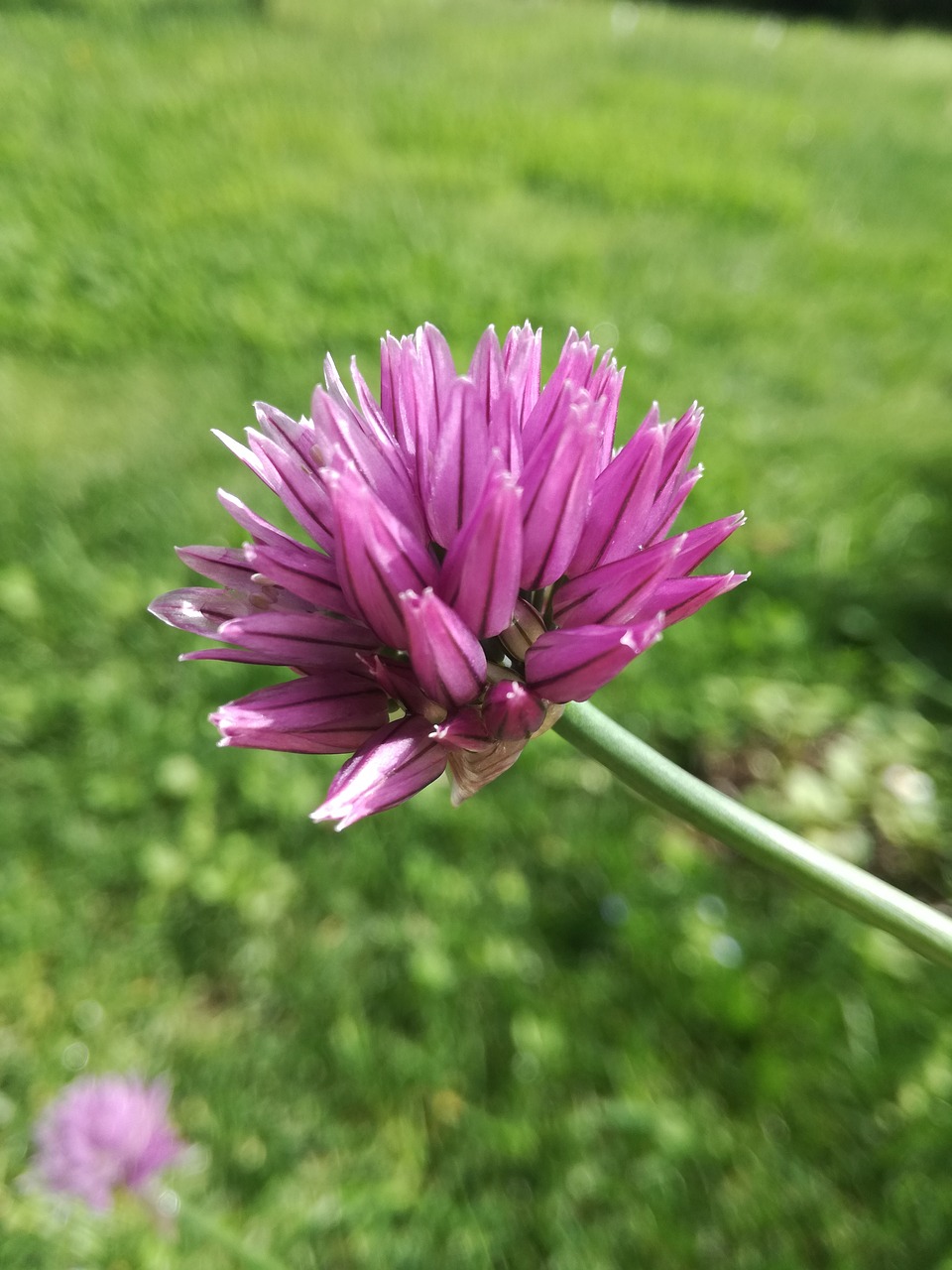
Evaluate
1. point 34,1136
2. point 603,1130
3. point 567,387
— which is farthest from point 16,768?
point 567,387

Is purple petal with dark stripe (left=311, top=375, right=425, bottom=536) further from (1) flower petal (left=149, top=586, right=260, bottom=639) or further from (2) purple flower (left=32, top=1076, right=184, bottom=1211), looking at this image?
(2) purple flower (left=32, top=1076, right=184, bottom=1211)

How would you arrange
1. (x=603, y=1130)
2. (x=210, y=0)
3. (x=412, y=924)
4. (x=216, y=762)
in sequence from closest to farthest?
(x=603, y=1130), (x=412, y=924), (x=216, y=762), (x=210, y=0)

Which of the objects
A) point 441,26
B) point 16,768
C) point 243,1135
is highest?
point 441,26

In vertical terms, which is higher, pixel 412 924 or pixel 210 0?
pixel 210 0

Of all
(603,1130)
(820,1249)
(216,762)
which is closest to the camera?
(820,1249)

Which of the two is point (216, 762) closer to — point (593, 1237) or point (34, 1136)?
point (34, 1136)

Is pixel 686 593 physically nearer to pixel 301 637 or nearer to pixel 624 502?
pixel 624 502
